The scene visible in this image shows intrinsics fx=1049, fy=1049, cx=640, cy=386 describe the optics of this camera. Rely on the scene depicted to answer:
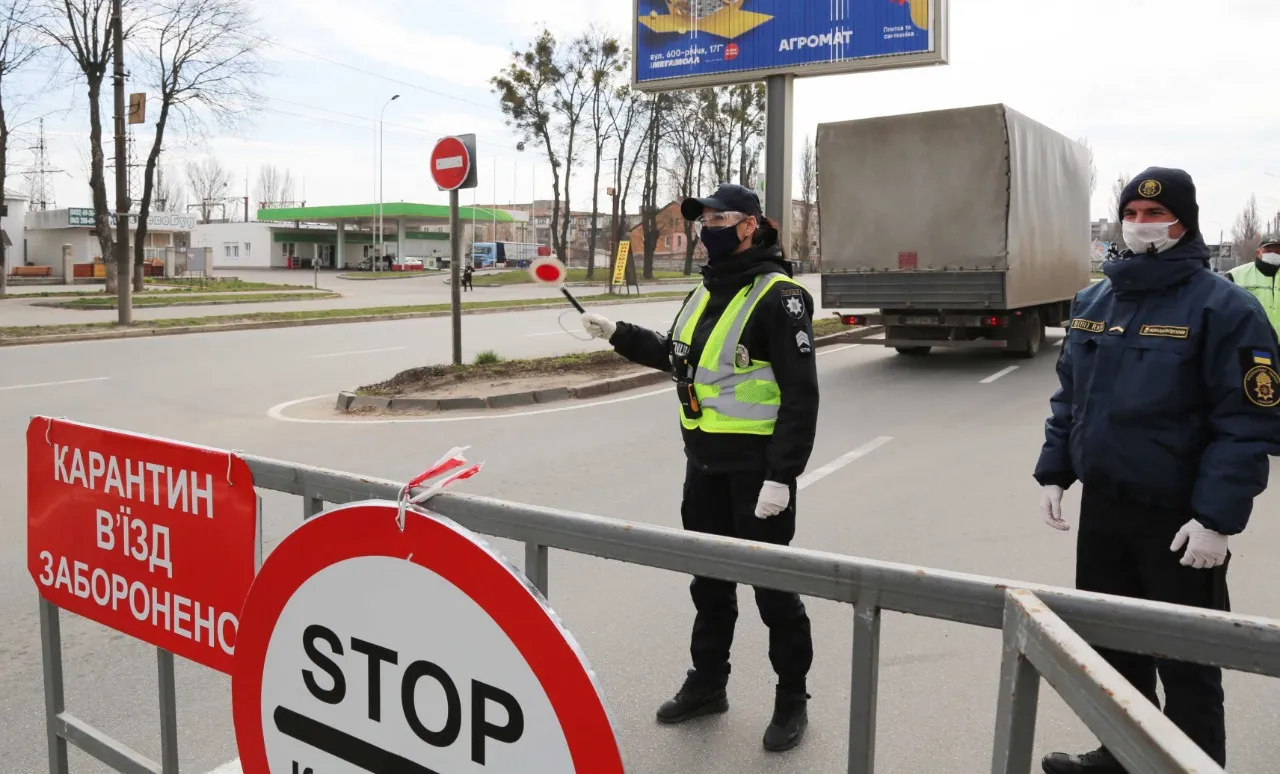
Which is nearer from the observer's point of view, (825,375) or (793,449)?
(793,449)

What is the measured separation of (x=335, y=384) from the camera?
13.3 meters

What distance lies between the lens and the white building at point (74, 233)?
57.2 meters

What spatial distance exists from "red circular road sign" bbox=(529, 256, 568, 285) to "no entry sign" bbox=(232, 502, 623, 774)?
2316 millimetres

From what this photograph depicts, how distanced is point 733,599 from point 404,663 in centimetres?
205

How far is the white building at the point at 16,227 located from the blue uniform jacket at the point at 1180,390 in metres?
64.4

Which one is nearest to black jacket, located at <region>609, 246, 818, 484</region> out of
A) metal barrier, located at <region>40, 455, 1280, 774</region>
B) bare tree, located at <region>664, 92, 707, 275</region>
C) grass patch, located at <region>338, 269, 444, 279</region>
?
metal barrier, located at <region>40, 455, 1280, 774</region>

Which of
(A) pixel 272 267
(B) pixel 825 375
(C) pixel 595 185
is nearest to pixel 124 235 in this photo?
(B) pixel 825 375

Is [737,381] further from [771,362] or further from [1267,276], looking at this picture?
[1267,276]

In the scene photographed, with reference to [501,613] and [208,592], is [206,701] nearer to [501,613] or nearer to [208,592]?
[208,592]

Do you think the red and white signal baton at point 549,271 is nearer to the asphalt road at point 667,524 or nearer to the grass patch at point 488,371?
the asphalt road at point 667,524

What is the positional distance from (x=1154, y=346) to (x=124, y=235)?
77.2 feet

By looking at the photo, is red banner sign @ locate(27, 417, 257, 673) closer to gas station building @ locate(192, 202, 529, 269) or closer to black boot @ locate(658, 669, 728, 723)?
black boot @ locate(658, 669, 728, 723)

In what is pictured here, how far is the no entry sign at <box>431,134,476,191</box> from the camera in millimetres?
12383

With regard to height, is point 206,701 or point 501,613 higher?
point 501,613
